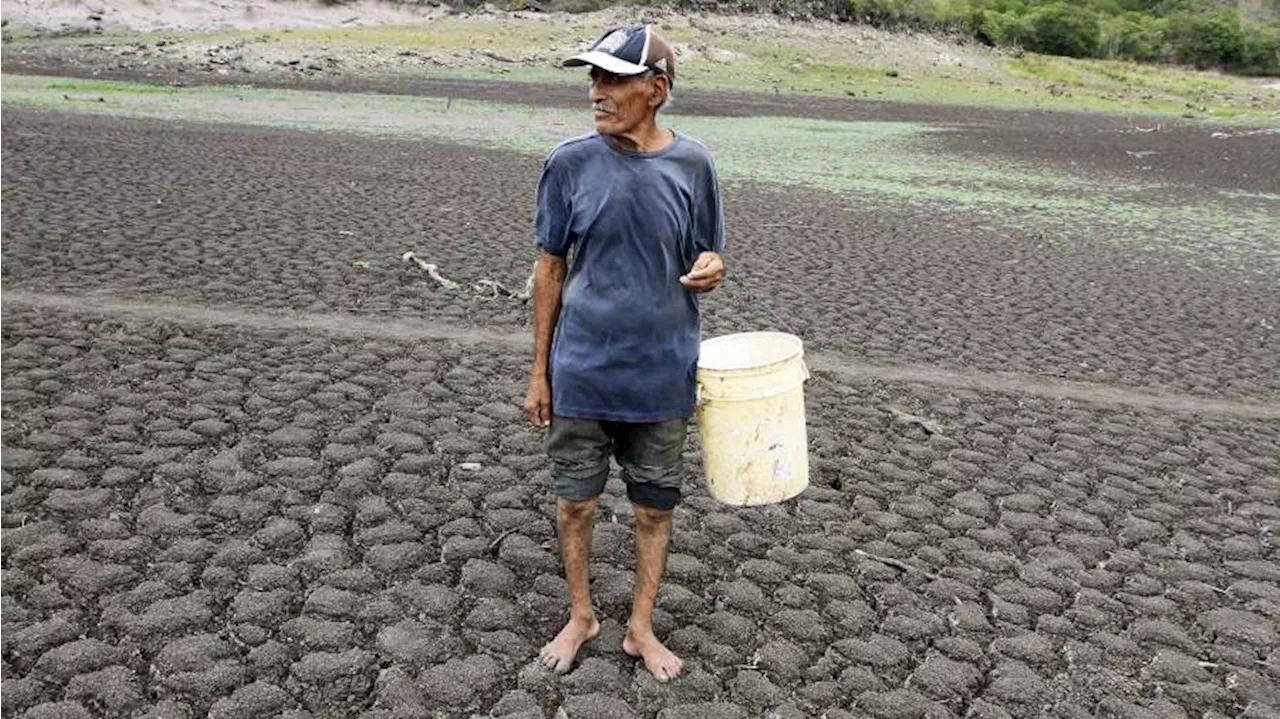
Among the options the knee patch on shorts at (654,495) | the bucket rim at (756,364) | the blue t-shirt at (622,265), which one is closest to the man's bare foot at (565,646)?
the knee patch on shorts at (654,495)

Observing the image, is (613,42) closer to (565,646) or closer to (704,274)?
(704,274)

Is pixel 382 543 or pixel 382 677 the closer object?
pixel 382 677

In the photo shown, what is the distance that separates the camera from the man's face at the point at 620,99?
3430 millimetres

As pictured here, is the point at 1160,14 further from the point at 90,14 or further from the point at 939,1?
Result: the point at 90,14

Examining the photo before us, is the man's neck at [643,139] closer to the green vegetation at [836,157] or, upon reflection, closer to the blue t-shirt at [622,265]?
the blue t-shirt at [622,265]

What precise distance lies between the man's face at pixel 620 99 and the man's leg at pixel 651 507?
97 centimetres

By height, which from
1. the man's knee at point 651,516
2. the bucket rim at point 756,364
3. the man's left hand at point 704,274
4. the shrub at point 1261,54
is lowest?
the man's knee at point 651,516

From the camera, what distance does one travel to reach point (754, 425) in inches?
154

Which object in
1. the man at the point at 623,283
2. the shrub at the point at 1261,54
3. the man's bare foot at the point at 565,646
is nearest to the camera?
the man at the point at 623,283

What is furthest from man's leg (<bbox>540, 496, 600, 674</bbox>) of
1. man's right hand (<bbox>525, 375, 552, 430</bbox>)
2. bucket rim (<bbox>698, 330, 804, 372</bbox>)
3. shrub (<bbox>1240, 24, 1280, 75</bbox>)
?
shrub (<bbox>1240, 24, 1280, 75</bbox>)

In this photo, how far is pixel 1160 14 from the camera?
418 ft

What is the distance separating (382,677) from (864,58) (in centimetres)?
5360

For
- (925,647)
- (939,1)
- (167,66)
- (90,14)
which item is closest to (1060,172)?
(925,647)

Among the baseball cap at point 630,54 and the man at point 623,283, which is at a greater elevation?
the baseball cap at point 630,54
